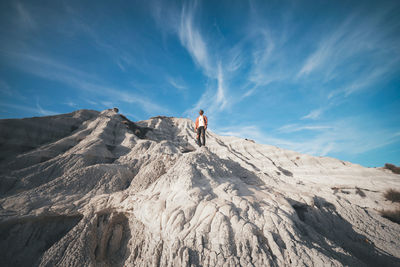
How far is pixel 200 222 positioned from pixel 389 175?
1510cm

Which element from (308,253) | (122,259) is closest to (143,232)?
(122,259)

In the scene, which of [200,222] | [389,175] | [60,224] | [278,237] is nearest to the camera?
[278,237]

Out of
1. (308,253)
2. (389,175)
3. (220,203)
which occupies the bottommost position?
(308,253)

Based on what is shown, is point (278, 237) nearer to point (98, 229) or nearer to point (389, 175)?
point (98, 229)

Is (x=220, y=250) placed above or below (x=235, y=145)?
below

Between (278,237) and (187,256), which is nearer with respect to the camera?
(187,256)

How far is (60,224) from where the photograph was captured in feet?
17.0

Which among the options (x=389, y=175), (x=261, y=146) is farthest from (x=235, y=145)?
(x=389, y=175)

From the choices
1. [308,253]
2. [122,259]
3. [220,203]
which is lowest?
[122,259]

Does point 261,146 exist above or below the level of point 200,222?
above

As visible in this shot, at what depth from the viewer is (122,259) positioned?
165 inches

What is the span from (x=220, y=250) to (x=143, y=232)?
239 centimetres

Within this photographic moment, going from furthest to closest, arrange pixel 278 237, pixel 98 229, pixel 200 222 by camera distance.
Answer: pixel 98 229, pixel 200 222, pixel 278 237

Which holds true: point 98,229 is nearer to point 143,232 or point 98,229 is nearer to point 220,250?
point 143,232
